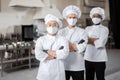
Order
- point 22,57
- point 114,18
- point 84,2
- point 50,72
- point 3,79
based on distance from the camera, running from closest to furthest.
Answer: point 50,72, point 3,79, point 22,57, point 84,2, point 114,18

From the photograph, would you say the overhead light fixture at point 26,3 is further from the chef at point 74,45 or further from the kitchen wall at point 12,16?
the chef at point 74,45

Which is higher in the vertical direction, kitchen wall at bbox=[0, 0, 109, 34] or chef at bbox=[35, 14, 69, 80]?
kitchen wall at bbox=[0, 0, 109, 34]

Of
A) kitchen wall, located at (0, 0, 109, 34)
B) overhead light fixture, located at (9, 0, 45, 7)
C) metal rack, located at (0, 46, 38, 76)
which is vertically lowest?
metal rack, located at (0, 46, 38, 76)

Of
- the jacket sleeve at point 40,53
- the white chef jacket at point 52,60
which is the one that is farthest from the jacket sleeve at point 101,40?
the jacket sleeve at point 40,53

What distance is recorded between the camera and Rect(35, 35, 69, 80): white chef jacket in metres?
1.88

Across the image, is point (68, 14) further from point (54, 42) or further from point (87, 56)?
point (87, 56)

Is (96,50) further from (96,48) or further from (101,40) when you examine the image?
(101,40)

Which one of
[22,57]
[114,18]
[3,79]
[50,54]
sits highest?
[114,18]

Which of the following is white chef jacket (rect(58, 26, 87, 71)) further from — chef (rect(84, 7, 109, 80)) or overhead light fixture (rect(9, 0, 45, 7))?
overhead light fixture (rect(9, 0, 45, 7))

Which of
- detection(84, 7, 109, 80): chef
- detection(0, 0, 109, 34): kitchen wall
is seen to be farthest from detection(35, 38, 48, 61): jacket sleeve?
detection(0, 0, 109, 34): kitchen wall

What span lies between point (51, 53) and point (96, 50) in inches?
40.9

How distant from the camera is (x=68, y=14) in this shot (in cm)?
224

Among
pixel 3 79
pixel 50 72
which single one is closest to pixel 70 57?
pixel 50 72

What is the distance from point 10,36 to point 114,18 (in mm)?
4409
